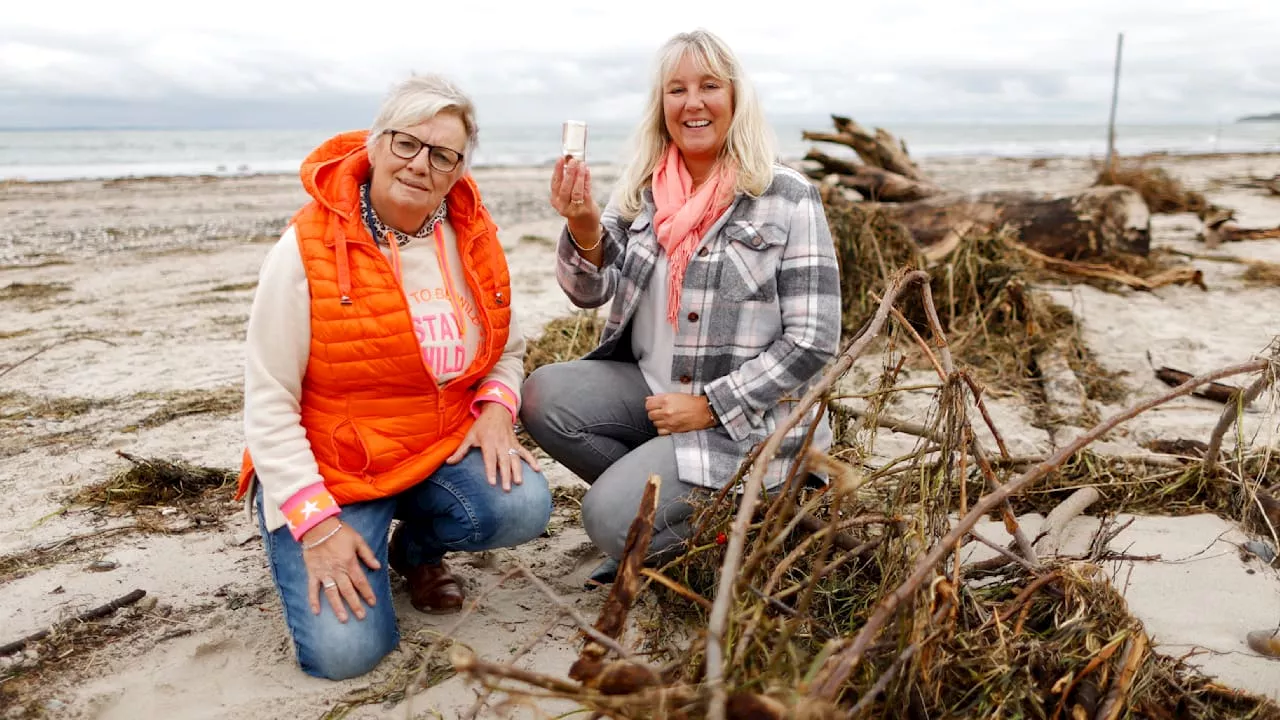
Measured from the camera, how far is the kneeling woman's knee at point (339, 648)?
221cm

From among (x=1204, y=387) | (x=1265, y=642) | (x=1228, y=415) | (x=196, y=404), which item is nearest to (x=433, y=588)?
(x=1265, y=642)

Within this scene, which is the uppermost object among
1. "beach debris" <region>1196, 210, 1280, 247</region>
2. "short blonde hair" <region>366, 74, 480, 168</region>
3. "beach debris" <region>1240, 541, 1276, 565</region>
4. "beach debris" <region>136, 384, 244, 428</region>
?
"short blonde hair" <region>366, 74, 480, 168</region>

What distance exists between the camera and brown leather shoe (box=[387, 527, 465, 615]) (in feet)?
8.50

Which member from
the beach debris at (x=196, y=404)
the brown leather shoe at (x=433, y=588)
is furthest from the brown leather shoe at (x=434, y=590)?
the beach debris at (x=196, y=404)

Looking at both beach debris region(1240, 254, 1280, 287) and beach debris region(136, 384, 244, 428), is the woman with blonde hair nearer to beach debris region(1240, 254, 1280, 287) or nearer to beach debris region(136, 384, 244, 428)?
beach debris region(136, 384, 244, 428)

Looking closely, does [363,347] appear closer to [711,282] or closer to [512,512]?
[512,512]

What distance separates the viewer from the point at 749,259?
2596 mm

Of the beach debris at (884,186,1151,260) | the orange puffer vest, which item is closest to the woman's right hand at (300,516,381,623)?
the orange puffer vest

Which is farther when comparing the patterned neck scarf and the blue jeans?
the patterned neck scarf

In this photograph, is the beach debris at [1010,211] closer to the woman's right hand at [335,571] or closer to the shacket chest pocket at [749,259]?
the shacket chest pocket at [749,259]

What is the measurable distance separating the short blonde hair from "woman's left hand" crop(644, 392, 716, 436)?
0.90 m

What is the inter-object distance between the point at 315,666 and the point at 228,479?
1.50 m

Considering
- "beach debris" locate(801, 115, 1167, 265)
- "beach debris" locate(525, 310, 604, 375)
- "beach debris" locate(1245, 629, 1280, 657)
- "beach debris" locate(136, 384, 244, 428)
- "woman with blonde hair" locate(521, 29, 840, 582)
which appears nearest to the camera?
"beach debris" locate(1245, 629, 1280, 657)

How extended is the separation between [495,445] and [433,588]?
0.46 m
